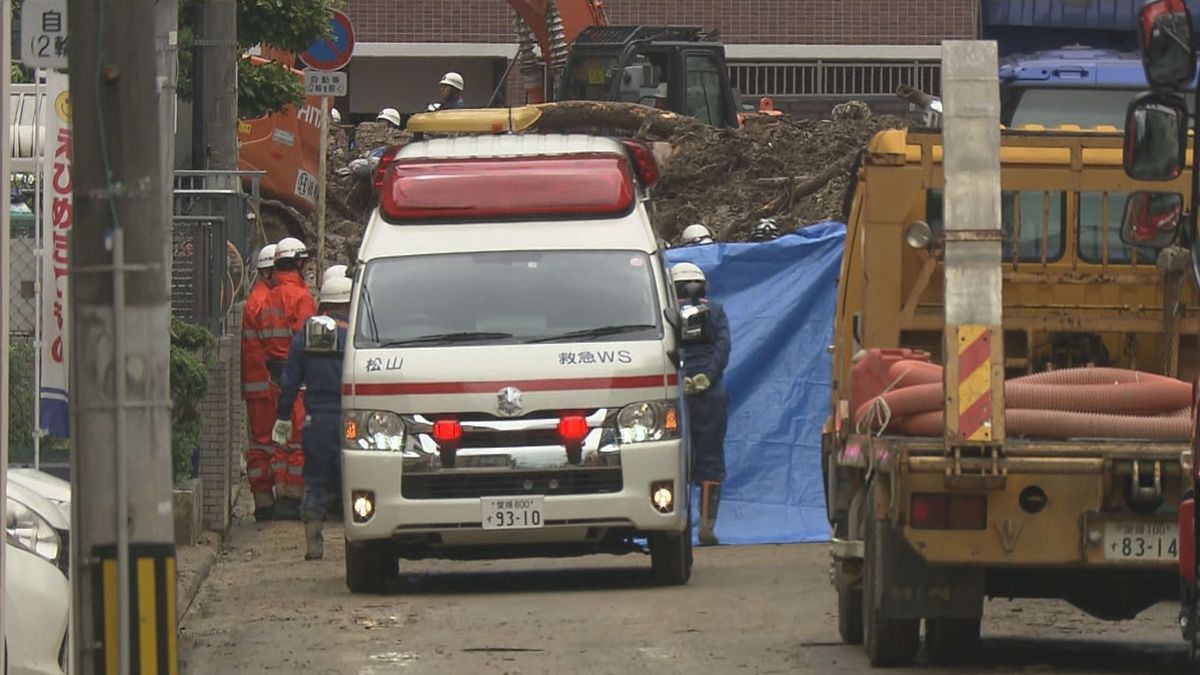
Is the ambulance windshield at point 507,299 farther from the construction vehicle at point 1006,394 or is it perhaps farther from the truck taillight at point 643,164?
the construction vehicle at point 1006,394

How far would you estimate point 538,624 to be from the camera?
42.9ft

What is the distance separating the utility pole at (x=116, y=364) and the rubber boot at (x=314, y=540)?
904 cm

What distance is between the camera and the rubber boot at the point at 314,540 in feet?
54.1

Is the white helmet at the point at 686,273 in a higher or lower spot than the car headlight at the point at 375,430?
higher

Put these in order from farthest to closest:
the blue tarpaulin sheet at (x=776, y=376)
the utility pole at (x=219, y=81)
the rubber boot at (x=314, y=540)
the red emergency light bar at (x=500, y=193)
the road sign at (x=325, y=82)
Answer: the road sign at (x=325, y=82), the utility pole at (x=219, y=81), the blue tarpaulin sheet at (x=776, y=376), the rubber boot at (x=314, y=540), the red emergency light bar at (x=500, y=193)

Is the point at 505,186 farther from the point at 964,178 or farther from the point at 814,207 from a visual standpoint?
the point at 814,207

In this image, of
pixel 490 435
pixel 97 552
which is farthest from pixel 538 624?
pixel 97 552

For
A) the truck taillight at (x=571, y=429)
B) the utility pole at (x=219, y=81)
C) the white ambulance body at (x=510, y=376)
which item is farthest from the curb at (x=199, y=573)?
the utility pole at (x=219, y=81)

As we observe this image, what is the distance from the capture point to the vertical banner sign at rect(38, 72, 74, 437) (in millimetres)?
12836

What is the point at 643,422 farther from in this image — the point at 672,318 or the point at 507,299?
the point at 507,299

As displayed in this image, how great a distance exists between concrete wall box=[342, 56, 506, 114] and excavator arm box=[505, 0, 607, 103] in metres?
15.4

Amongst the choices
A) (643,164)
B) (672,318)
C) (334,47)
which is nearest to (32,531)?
(672,318)

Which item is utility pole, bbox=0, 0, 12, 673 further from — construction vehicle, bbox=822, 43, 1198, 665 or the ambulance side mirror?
the ambulance side mirror

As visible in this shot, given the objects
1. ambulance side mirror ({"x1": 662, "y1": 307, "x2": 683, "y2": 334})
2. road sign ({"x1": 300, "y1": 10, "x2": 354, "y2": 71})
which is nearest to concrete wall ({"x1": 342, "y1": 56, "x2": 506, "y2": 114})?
road sign ({"x1": 300, "y1": 10, "x2": 354, "y2": 71})
